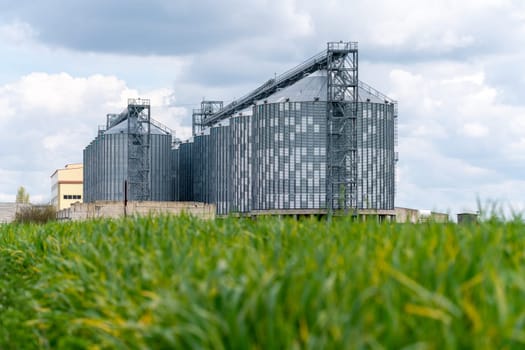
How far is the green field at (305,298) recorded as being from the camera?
4.21 meters

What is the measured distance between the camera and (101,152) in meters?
118

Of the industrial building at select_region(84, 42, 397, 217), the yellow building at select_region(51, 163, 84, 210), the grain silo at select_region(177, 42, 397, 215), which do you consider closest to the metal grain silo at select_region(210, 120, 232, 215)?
the industrial building at select_region(84, 42, 397, 217)

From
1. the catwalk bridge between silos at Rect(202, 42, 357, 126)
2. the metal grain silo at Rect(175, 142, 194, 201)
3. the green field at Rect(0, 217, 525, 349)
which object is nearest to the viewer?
the green field at Rect(0, 217, 525, 349)

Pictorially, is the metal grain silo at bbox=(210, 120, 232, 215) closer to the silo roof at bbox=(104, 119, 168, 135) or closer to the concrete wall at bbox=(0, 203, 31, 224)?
the silo roof at bbox=(104, 119, 168, 135)

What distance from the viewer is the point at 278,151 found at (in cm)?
9544

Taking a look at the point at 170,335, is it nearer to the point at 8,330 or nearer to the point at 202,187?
the point at 8,330

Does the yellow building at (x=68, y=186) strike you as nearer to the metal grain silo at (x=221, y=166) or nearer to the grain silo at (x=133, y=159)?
the grain silo at (x=133, y=159)

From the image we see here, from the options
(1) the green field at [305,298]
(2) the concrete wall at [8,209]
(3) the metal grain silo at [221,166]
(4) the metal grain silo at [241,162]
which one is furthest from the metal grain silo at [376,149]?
(1) the green field at [305,298]

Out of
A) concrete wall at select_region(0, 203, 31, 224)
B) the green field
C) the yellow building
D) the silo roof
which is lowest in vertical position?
concrete wall at select_region(0, 203, 31, 224)

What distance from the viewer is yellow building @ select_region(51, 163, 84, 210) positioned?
163m

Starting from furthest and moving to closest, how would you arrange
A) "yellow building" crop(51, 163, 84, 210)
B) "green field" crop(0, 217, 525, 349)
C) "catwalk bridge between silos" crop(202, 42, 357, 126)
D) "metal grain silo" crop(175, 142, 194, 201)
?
"yellow building" crop(51, 163, 84, 210) < "metal grain silo" crop(175, 142, 194, 201) < "catwalk bridge between silos" crop(202, 42, 357, 126) < "green field" crop(0, 217, 525, 349)

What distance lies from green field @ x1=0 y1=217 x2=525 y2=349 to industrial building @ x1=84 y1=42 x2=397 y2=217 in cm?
6499

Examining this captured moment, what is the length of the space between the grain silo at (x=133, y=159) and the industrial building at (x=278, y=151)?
166 mm

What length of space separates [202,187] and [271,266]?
11343cm
